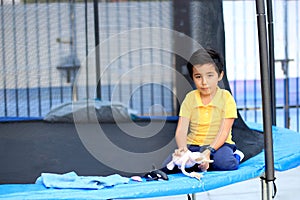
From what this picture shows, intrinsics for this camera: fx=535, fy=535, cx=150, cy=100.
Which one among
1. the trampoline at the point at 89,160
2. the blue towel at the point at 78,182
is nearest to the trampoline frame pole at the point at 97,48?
the trampoline at the point at 89,160

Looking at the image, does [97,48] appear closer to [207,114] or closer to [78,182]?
[207,114]

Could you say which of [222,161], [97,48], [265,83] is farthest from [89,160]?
[97,48]

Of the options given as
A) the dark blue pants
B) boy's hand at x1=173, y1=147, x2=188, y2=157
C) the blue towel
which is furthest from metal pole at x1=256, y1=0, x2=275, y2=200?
the blue towel

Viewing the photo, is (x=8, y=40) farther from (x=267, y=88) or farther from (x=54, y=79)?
(x=267, y=88)

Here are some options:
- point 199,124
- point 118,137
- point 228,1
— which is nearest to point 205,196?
point 118,137

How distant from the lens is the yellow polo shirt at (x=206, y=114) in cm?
170

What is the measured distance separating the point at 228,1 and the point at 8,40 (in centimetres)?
216

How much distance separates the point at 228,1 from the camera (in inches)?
162

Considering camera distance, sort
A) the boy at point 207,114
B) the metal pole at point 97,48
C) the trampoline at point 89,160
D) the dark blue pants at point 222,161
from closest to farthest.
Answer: the trampoline at point 89,160 → the dark blue pants at point 222,161 → the boy at point 207,114 → the metal pole at point 97,48

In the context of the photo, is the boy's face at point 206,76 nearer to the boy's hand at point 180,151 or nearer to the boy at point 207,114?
the boy at point 207,114

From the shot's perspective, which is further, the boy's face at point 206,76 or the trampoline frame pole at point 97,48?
the trampoline frame pole at point 97,48

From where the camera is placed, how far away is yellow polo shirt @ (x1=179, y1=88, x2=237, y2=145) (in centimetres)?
170

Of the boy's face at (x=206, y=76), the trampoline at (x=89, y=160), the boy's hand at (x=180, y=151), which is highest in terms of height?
the boy's face at (x=206, y=76)

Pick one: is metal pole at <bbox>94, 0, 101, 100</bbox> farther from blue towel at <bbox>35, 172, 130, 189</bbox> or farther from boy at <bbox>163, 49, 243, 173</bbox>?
blue towel at <bbox>35, 172, 130, 189</bbox>
